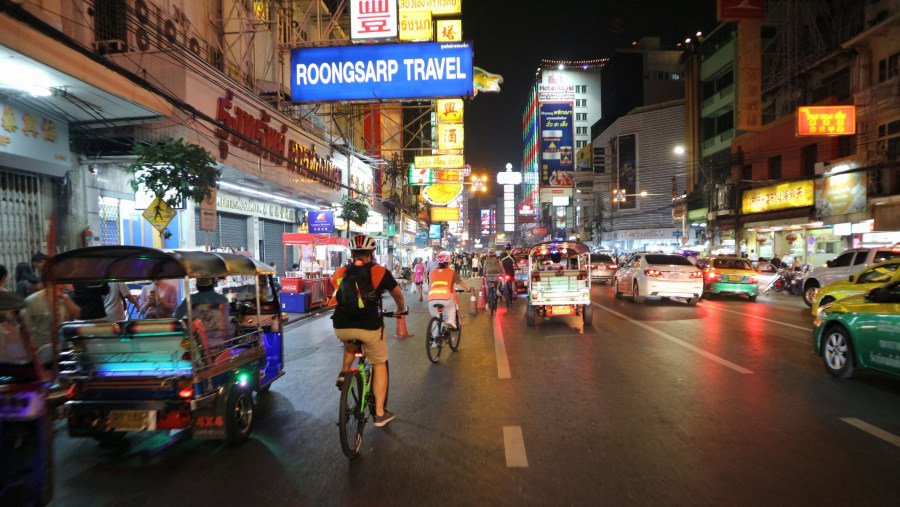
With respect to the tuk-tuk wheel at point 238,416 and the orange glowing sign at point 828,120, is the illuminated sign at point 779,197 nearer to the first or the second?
the orange glowing sign at point 828,120

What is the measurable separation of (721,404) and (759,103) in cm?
2704

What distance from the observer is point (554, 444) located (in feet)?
16.0

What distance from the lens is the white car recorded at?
16078 mm

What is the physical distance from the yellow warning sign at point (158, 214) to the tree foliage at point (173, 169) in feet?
0.41

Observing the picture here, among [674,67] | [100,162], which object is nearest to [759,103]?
[100,162]

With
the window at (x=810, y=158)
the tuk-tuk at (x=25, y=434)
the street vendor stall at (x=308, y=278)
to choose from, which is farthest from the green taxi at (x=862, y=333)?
the window at (x=810, y=158)

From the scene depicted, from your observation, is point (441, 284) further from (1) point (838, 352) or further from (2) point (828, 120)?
(2) point (828, 120)

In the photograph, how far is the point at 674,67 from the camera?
81.6 meters

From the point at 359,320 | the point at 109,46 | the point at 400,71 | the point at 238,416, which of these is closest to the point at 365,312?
the point at 359,320

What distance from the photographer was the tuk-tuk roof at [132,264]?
4.96m

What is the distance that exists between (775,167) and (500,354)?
28.8 meters

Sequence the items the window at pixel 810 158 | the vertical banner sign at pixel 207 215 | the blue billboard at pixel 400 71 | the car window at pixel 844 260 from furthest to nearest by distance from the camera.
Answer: the window at pixel 810 158, the blue billboard at pixel 400 71, the car window at pixel 844 260, the vertical banner sign at pixel 207 215

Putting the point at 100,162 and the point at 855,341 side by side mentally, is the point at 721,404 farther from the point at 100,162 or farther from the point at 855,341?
the point at 100,162

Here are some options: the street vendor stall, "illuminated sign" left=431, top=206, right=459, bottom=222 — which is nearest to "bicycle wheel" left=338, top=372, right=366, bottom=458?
the street vendor stall
